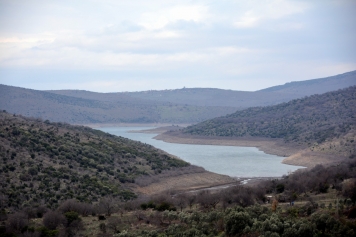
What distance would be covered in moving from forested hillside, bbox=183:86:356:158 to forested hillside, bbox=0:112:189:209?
2690cm

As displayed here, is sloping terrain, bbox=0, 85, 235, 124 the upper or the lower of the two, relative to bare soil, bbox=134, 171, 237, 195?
upper

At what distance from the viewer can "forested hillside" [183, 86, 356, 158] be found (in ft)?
239

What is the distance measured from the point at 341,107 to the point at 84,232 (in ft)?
261

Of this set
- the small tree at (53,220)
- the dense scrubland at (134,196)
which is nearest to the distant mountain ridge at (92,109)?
the dense scrubland at (134,196)

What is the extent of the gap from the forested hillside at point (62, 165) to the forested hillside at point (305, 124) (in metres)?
26.9

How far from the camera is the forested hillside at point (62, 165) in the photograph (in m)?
33.9

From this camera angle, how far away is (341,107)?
9469cm

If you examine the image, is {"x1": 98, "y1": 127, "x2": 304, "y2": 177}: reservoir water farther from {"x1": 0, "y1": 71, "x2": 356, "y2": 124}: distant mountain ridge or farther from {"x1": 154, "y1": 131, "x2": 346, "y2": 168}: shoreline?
{"x1": 0, "y1": 71, "x2": 356, "y2": 124}: distant mountain ridge

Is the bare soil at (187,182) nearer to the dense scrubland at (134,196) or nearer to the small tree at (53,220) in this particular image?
the dense scrubland at (134,196)

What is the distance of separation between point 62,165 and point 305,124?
60.3 metres

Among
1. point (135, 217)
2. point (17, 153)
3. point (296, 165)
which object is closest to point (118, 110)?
point (296, 165)

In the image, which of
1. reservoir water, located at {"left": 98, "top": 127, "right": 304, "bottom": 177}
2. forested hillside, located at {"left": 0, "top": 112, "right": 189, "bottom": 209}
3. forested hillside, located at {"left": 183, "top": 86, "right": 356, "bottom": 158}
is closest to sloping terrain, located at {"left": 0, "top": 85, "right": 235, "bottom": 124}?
forested hillside, located at {"left": 183, "top": 86, "right": 356, "bottom": 158}

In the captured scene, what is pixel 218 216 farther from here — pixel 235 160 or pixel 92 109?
pixel 92 109

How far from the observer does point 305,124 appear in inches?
3647
